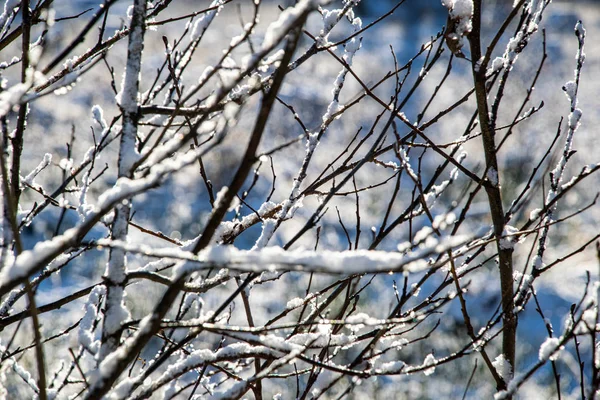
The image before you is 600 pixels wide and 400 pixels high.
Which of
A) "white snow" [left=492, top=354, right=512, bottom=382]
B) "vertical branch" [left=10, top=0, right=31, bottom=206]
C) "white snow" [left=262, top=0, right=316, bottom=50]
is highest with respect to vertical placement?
"vertical branch" [left=10, top=0, right=31, bottom=206]

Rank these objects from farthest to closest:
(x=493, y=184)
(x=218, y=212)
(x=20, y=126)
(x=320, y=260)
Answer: (x=493, y=184) → (x=20, y=126) → (x=218, y=212) → (x=320, y=260)

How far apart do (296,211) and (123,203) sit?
470 centimetres

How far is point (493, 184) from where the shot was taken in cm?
165

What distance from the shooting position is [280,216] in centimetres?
160

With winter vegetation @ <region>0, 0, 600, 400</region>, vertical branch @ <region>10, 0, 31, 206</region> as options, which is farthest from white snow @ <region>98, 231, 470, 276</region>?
vertical branch @ <region>10, 0, 31, 206</region>

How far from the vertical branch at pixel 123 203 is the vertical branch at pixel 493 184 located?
3.15 feet

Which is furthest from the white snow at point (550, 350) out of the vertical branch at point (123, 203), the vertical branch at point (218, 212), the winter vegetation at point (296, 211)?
the vertical branch at point (123, 203)

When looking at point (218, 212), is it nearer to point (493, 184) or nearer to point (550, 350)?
point (550, 350)

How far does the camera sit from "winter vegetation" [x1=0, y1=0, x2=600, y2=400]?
1.01 meters

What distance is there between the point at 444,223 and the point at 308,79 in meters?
14.9

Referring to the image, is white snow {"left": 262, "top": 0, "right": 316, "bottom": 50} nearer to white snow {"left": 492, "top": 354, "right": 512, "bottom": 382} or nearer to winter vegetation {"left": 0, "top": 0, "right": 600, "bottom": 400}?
winter vegetation {"left": 0, "top": 0, "right": 600, "bottom": 400}

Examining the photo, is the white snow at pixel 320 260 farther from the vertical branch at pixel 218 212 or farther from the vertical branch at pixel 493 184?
the vertical branch at pixel 493 184

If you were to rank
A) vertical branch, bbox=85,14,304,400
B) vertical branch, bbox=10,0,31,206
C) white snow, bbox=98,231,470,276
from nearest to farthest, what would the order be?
white snow, bbox=98,231,470,276 → vertical branch, bbox=85,14,304,400 → vertical branch, bbox=10,0,31,206

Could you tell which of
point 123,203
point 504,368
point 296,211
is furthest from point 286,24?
point 296,211
